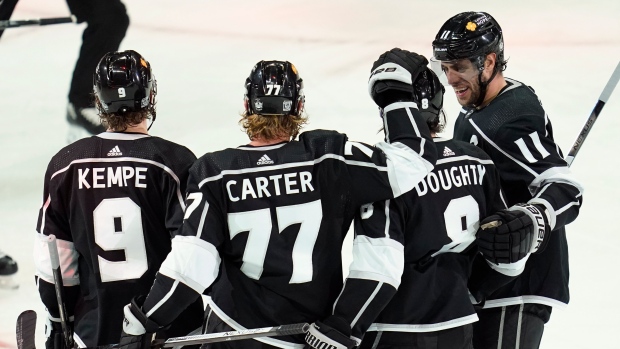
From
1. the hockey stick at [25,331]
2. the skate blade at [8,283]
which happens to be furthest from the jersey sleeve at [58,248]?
the skate blade at [8,283]

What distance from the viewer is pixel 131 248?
2.66 meters

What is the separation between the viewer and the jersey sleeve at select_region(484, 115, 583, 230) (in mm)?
2746

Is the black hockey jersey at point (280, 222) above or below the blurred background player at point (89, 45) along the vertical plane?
below

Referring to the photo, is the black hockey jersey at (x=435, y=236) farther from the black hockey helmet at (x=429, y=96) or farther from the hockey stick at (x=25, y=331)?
the hockey stick at (x=25, y=331)

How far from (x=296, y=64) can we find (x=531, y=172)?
3033mm

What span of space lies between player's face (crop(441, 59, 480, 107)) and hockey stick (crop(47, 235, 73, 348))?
1403mm

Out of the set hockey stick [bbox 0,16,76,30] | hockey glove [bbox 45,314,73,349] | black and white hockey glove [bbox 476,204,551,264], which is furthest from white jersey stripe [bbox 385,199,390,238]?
hockey stick [bbox 0,16,76,30]

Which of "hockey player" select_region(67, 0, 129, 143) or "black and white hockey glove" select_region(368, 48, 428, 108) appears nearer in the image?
"black and white hockey glove" select_region(368, 48, 428, 108)

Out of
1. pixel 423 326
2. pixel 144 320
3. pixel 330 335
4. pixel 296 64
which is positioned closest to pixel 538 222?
pixel 423 326

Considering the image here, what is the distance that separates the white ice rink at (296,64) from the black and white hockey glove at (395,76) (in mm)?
1868

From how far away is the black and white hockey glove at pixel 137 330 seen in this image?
240 cm

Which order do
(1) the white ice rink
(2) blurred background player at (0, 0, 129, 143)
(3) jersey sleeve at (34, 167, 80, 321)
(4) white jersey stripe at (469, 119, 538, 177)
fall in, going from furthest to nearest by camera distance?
1. (2) blurred background player at (0, 0, 129, 143)
2. (1) the white ice rink
3. (4) white jersey stripe at (469, 119, 538, 177)
4. (3) jersey sleeve at (34, 167, 80, 321)

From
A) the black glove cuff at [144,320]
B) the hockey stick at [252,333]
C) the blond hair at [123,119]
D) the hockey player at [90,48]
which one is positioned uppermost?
the hockey player at [90,48]

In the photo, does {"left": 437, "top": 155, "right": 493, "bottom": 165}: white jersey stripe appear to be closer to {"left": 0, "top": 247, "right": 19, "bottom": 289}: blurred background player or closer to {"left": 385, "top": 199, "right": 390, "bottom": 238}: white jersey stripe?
{"left": 385, "top": 199, "right": 390, "bottom": 238}: white jersey stripe
